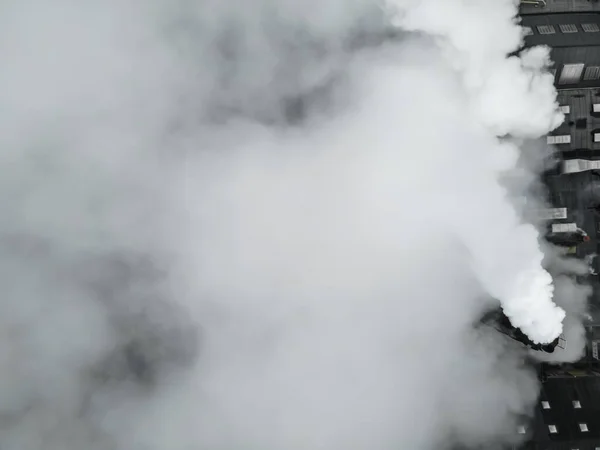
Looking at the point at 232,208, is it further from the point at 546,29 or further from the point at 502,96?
the point at 546,29

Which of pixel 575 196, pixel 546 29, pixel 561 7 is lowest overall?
pixel 575 196

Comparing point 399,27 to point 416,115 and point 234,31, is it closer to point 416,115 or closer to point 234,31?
point 416,115

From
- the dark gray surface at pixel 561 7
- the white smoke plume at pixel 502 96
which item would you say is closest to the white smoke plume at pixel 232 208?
the white smoke plume at pixel 502 96

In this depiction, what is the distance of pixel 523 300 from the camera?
15.7 m

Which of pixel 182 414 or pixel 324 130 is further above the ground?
pixel 324 130

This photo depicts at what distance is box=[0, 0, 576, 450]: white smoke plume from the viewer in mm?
16891

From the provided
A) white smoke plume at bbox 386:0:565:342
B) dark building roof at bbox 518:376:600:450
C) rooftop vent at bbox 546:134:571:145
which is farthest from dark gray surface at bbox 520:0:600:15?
dark building roof at bbox 518:376:600:450

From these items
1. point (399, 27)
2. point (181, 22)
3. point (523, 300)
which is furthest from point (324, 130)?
point (523, 300)

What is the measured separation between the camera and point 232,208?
674 inches

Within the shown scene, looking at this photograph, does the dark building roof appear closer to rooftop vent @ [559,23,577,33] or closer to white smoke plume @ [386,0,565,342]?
white smoke plume @ [386,0,565,342]

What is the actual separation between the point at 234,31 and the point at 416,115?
7.79m

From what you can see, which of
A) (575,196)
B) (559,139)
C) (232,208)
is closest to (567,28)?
(559,139)

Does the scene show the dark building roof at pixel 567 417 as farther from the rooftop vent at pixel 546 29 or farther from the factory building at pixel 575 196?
the rooftop vent at pixel 546 29

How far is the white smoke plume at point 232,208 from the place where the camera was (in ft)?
55.4
